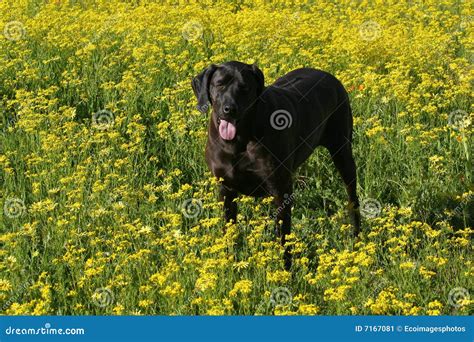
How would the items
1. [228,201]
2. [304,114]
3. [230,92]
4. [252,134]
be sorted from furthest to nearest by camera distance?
[304,114]
[228,201]
[252,134]
[230,92]

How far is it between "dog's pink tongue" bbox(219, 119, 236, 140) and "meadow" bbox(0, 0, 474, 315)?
0.39 metres

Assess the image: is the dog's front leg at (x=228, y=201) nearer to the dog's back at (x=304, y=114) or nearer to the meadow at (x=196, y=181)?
the meadow at (x=196, y=181)

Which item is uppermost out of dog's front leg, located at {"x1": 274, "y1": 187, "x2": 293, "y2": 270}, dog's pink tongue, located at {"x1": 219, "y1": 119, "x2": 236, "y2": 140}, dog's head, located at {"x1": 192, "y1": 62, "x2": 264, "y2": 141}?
dog's head, located at {"x1": 192, "y1": 62, "x2": 264, "y2": 141}

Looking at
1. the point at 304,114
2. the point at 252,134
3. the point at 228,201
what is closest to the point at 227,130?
the point at 252,134

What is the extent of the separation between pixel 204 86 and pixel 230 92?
1.09 feet

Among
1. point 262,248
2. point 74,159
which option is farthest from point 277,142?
point 74,159

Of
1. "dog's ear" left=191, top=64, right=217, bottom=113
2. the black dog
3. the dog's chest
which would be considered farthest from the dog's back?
"dog's ear" left=191, top=64, right=217, bottom=113

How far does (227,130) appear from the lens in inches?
207

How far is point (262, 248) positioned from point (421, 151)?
7.03 ft

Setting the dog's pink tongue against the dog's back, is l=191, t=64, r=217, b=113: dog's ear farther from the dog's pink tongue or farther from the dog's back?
the dog's back

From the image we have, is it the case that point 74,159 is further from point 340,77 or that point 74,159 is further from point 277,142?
point 340,77

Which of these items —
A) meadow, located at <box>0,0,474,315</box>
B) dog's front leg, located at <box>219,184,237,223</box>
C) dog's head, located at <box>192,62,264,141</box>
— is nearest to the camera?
meadow, located at <box>0,0,474,315</box>

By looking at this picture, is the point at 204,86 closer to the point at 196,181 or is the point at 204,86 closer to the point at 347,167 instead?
the point at 196,181

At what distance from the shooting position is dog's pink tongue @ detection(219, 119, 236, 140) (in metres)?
5.25
